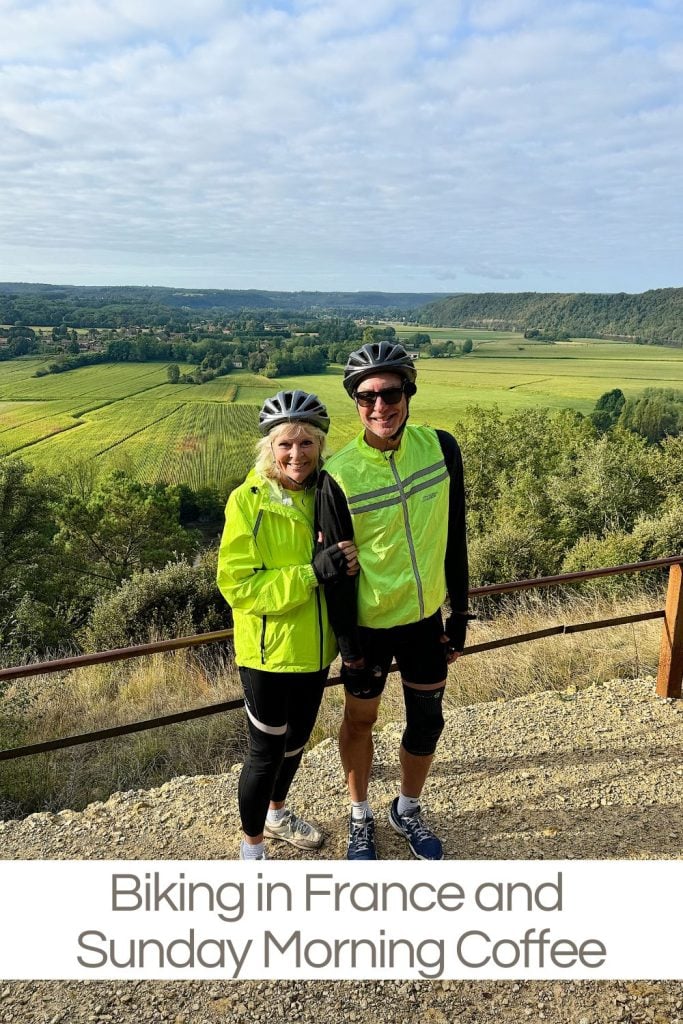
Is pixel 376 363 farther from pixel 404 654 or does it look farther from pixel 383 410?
pixel 404 654

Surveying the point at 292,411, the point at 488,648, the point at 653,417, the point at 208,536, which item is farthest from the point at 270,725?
the point at 653,417

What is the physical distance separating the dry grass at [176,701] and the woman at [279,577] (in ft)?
6.07

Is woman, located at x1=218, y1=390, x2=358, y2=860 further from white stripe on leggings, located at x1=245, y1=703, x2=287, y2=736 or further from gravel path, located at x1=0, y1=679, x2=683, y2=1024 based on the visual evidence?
gravel path, located at x1=0, y1=679, x2=683, y2=1024

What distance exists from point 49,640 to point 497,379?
79.7 metres

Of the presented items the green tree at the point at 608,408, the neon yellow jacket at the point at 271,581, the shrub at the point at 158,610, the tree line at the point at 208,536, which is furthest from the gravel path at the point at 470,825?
the green tree at the point at 608,408

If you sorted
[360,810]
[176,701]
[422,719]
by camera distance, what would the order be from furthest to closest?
[176,701] < [360,810] < [422,719]

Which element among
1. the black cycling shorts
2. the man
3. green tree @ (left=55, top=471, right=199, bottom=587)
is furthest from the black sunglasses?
green tree @ (left=55, top=471, right=199, bottom=587)

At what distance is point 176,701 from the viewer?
5.46 metres

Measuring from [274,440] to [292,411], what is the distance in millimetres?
129

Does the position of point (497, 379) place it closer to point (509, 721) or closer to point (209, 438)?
point (209, 438)

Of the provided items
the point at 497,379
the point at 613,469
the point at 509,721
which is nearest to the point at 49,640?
the point at 613,469

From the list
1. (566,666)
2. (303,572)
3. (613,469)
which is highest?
(303,572)

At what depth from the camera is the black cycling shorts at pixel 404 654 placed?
2516 millimetres

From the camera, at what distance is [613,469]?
24250 millimetres
